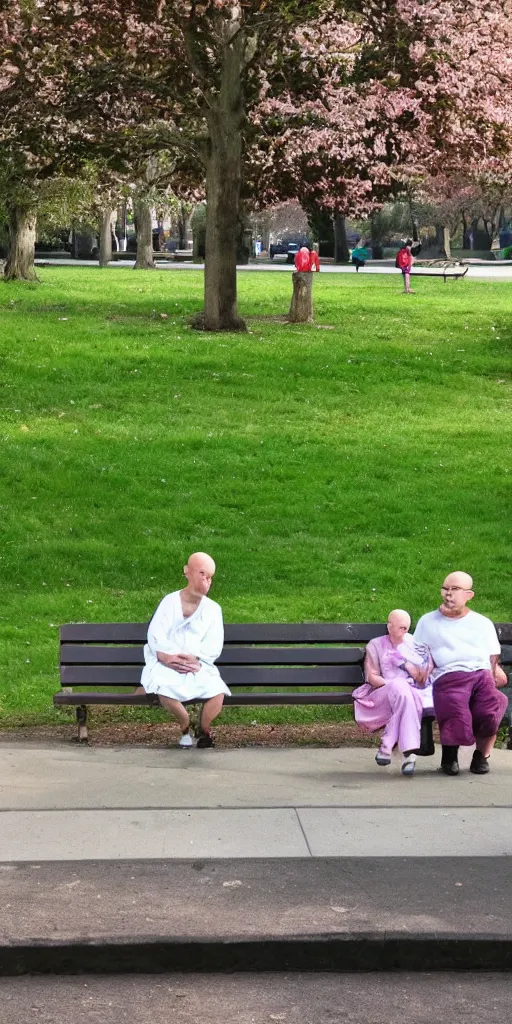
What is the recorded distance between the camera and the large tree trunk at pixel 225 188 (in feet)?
81.0

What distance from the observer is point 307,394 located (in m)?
20.5

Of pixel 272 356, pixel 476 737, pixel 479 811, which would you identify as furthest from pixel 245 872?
pixel 272 356

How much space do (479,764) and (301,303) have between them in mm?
19160

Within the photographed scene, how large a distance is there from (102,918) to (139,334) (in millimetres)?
19405

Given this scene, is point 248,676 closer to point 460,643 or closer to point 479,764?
point 460,643

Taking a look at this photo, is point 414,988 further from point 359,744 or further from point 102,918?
point 359,744

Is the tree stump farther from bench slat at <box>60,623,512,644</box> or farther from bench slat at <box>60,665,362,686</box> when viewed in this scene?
bench slat at <box>60,665,362,686</box>

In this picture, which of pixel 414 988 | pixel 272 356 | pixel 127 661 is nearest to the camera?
pixel 414 988

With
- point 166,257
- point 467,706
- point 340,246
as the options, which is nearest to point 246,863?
point 467,706

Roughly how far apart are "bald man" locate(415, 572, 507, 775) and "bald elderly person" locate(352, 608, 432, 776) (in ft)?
0.36

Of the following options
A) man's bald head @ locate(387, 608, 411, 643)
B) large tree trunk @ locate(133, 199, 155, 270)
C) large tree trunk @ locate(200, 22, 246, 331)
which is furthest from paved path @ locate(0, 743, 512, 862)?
large tree trunk @ locate(133, 199, 155, 270)

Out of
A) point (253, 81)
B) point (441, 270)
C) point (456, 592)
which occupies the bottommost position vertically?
point (456, 592)

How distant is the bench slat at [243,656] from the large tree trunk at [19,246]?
2792 cm

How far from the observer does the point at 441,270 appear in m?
43.8
